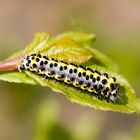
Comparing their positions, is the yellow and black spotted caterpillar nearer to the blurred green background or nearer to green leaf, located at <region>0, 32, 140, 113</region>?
green leaf, located at <region>0, 32, 140, 113</region>

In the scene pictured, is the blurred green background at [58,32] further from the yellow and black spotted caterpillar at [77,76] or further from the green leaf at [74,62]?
the green leaf at [74,62]

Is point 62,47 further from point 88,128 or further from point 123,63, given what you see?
point 123,63

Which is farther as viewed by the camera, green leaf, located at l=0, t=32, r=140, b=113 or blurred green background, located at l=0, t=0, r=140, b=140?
blurred green background, located at l=0, t=0, r=140, b=140

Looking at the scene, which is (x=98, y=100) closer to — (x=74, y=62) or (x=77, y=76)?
(x=74, y=62)

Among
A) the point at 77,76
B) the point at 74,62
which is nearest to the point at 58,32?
the point at 77,76

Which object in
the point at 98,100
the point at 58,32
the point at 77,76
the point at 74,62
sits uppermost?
the point at 58,32

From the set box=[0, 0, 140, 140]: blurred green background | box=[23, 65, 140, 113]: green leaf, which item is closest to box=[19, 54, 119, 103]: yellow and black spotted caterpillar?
box=[23, 65, 140, 113]: green leaf
